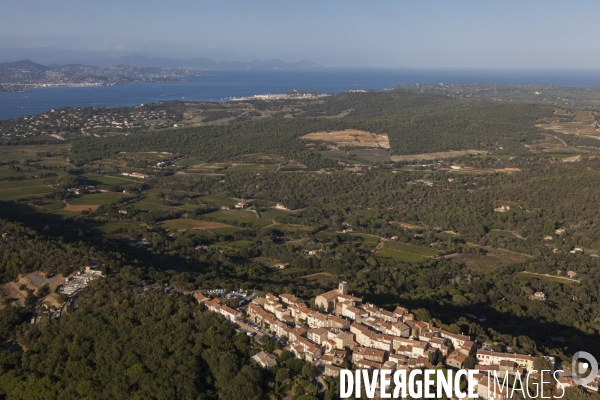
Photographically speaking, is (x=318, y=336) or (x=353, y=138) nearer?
(x=318, y=336)

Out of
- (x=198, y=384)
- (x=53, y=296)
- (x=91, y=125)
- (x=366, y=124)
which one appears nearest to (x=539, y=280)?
(x=198, y=384)

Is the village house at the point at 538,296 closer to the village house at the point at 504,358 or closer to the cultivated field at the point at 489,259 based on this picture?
the cultivated field at the point at 489,259

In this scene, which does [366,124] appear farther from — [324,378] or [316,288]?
[324,378]

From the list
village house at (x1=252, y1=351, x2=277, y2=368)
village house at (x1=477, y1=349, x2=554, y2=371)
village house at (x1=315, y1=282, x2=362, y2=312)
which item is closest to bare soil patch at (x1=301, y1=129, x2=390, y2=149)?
village house at (x1=315, y1=282, x2=362, y2=312)

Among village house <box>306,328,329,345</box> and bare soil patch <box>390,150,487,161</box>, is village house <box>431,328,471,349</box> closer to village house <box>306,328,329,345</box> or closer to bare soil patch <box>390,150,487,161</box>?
village house <box>306,328,329,345</box>

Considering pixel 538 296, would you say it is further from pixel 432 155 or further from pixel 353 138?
pixel 353 138

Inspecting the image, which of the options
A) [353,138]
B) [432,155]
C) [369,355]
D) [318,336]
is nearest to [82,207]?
[318,336]
